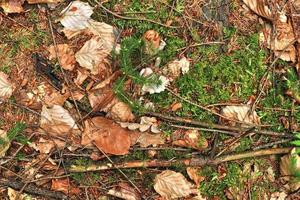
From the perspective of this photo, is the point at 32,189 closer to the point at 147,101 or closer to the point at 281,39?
the point at 147,101

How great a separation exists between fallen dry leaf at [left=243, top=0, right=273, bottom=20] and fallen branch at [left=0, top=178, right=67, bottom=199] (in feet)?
6.28

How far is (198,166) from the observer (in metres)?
3.33

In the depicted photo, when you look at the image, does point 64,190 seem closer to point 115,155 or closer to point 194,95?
point 115,155

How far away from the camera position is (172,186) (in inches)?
129

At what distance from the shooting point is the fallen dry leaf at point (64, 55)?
3.40 metres

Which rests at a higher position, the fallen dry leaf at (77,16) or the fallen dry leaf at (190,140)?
the fallen dry leaf at (77,16)

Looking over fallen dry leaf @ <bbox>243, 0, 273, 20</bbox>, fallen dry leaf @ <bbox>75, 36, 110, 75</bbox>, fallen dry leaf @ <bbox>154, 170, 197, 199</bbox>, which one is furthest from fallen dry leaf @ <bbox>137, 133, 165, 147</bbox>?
fallen dry leaf @ <bbox>243, 0, 273, 20</bbox>

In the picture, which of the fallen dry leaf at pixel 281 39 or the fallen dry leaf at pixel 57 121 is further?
the fallen dry leaf at pixel 281 39

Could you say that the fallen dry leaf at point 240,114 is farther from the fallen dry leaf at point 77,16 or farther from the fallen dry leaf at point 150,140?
the fallen dry leaf at point 77,16

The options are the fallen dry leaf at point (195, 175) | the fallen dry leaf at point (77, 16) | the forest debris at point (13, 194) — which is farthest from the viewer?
the fallen dry leaf at point (77, 16)

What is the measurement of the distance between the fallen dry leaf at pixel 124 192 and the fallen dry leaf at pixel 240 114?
33.4 inches

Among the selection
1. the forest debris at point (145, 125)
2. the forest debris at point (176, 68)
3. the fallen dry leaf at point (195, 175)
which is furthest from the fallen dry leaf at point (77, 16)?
the fallen dry leaf at point (195, 175)

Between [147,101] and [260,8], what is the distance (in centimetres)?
107

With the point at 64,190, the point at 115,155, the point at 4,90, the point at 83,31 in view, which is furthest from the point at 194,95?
the point at 4,90
